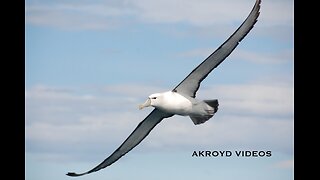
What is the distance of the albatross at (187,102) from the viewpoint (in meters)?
8.12

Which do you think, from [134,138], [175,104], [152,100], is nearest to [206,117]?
[175,104]

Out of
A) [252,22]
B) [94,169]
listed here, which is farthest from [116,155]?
[252,22]

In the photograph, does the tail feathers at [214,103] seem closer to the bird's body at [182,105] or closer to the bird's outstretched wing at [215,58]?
the bird's body at [182,105]

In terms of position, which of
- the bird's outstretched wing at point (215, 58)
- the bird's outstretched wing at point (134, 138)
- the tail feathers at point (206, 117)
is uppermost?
the bird's outstretched wing at point (215, 58)

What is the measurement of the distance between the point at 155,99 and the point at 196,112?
30cm

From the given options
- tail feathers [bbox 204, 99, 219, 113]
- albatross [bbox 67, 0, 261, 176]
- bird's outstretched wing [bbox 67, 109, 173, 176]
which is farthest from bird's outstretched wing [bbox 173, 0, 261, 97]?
bird's outstretched wing [bbox 67, 109, 173, 176]

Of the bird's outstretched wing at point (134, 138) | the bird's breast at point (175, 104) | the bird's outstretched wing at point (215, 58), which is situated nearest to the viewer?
the bird's outstretched wing at point (215, 58)

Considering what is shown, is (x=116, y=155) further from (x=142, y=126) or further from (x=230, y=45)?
(x=230, y=45)

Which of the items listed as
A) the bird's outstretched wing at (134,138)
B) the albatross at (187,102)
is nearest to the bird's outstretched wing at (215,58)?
the albatross at (187,102)

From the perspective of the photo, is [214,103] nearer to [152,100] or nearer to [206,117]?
[206,117]

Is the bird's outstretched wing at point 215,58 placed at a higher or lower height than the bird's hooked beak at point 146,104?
higher

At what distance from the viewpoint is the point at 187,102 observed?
827 cm

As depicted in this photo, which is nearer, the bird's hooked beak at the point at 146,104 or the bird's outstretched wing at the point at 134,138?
the bird's hooked beak at the point at 146,104

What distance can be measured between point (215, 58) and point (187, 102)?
0.35m
